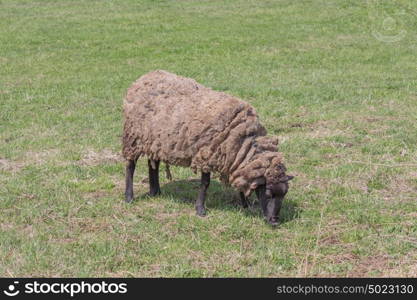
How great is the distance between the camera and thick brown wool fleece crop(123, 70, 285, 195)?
6.93 meters

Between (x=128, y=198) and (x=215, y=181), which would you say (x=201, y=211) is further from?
(x=215, y=181)

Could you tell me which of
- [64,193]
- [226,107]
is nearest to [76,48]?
[64,193]

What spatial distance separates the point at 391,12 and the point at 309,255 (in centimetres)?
1799

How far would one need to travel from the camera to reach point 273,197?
691 cm

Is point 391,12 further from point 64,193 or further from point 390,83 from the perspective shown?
point 64,193

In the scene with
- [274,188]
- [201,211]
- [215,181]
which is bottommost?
[215,181]

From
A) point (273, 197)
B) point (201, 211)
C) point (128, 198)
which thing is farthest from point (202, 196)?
point (128, 198)

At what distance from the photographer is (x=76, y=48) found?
739 inches

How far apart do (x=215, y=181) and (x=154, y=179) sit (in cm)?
99

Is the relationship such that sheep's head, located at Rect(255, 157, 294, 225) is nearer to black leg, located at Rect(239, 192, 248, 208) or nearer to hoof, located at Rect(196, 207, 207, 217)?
black leg, located at Rect(239, 192, 248, 208)

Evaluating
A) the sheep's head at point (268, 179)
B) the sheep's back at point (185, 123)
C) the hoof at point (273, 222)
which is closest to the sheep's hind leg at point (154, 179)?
the sheep's back at point (185, 123)

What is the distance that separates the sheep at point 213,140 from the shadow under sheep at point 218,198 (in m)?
0.19

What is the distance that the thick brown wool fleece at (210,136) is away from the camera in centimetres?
693

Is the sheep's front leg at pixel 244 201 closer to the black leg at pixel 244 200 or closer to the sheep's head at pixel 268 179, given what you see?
the black leg at pixel 244 200
